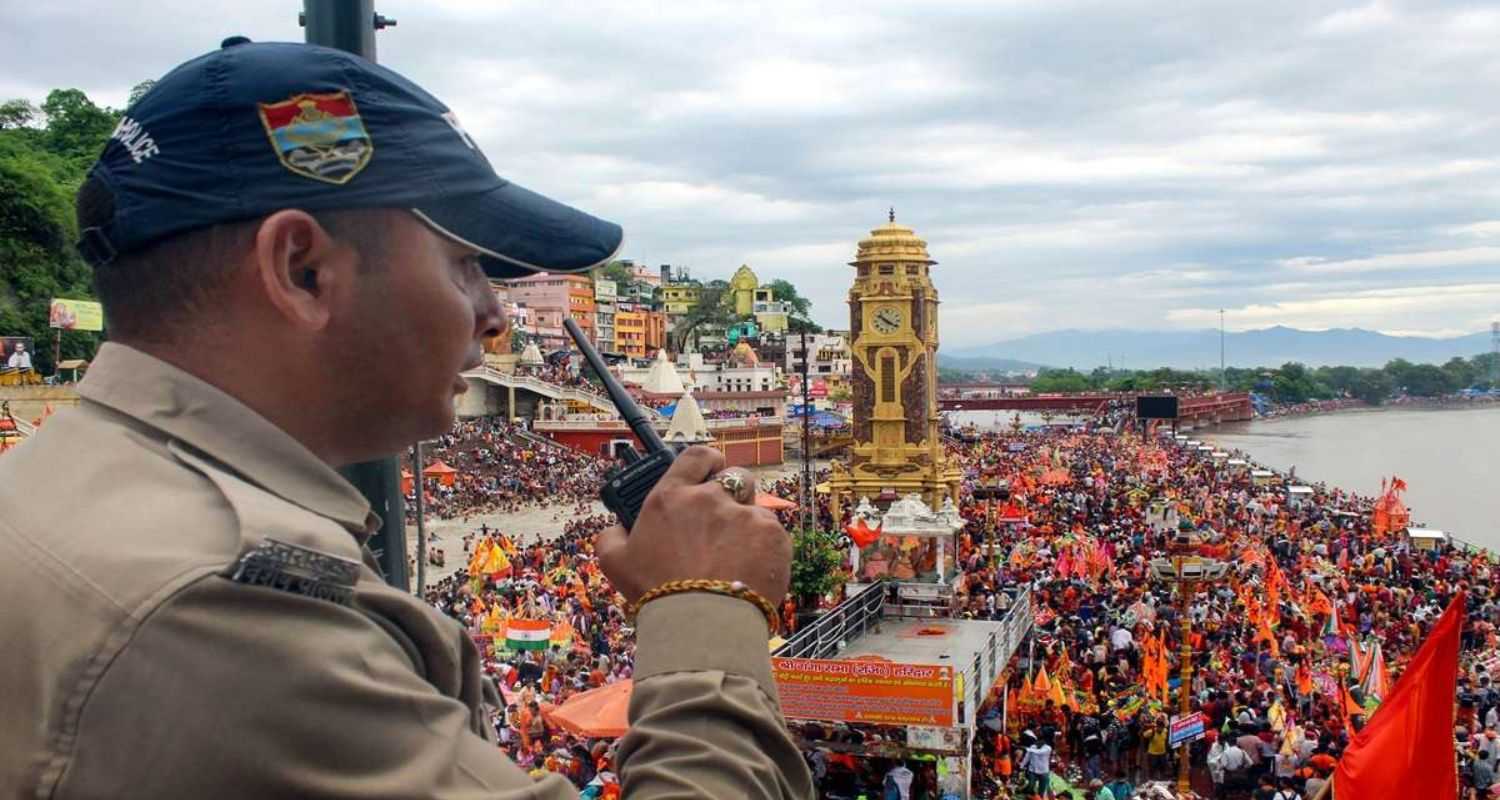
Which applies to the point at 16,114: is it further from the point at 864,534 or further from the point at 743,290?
the point at 743,290

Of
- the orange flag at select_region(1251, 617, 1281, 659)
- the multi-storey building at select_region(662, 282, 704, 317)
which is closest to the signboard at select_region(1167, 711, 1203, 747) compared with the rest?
the orange flag at select_region(1251, 617, 1281, 659)

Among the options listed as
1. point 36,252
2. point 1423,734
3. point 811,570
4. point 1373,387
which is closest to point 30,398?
point 36,252

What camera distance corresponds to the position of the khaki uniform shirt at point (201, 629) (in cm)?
80

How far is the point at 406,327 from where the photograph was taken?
3.78ft

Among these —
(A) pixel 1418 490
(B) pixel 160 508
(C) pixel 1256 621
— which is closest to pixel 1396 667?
(C) pixel 1256 621

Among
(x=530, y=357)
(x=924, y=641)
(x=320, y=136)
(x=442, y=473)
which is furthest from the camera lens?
(x=530, y=357)

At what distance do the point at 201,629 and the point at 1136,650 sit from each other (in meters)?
14.4

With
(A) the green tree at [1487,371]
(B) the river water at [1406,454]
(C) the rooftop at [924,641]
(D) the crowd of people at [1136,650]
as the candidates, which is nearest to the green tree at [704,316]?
(B) the river water at [1406,454]

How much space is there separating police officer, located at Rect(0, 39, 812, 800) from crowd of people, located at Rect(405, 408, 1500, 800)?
4.43 meters

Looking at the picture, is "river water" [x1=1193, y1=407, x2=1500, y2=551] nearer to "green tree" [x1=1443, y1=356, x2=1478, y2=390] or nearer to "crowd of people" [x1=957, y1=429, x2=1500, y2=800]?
"green tree" [x1=1443, y1=356, x2=1478, y2=390]

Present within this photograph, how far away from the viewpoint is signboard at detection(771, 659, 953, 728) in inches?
368

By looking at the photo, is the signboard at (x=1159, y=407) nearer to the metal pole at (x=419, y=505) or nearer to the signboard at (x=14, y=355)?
the signboard at (x=14, y=355)

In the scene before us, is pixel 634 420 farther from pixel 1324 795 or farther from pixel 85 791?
pixel 1324 795

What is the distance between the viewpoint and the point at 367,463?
199 centimetres
